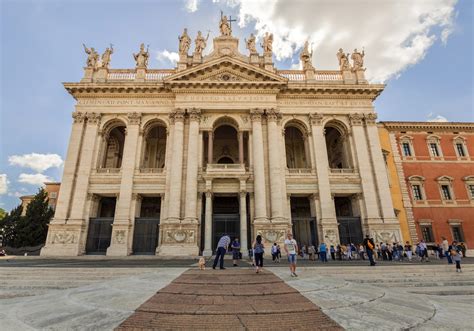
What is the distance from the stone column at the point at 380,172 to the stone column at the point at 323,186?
424 centimetres

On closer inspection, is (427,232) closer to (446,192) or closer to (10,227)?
(446,192)

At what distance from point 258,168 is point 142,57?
1662cm

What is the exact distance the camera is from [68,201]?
824 inches

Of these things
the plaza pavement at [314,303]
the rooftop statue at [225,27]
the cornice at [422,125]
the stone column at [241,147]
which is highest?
the rooftop statue at [225,27]

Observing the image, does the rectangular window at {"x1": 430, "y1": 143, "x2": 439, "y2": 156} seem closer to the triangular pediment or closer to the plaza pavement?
the triangular pediment

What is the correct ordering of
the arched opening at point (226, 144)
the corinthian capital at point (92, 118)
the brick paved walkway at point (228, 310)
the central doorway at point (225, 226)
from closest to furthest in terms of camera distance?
the brick paved walkway at point (228, 310) → the central doorway at point (225, 226) → the corinthian capital at point (92, 118) → the arched opening at point (226, 144)

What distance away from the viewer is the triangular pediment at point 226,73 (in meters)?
23.2

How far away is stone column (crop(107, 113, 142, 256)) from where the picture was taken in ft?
64.9

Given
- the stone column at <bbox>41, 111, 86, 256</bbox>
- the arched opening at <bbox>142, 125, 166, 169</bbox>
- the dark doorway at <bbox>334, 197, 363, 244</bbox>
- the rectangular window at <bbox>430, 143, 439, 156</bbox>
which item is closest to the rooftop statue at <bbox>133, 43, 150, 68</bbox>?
the arched opening at <bbox>142, 125, 166, 169</bbox>

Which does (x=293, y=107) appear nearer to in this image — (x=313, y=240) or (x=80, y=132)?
(x=313, y=240)

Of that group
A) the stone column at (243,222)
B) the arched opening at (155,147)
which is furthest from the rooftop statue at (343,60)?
the arched opening at (155,147)

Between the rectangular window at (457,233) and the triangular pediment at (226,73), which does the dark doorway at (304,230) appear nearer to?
the triangular pediment at (226,73)

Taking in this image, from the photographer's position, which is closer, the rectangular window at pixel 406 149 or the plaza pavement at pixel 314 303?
the plaza pavement at pixel 314 303

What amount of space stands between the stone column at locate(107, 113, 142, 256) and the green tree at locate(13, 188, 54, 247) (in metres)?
12.0
